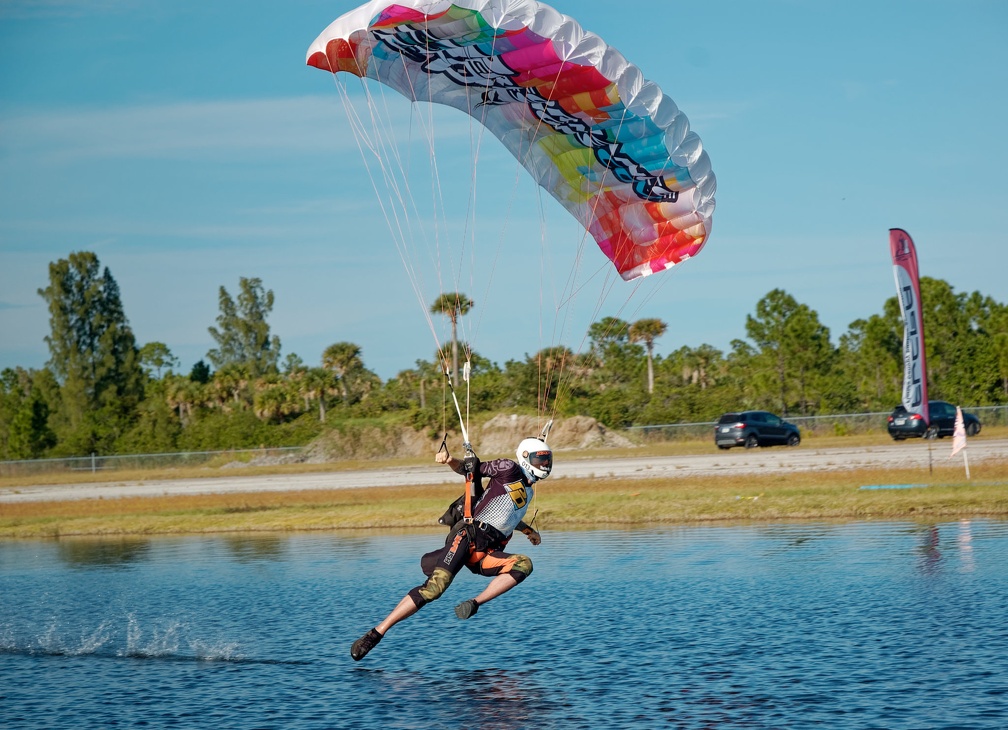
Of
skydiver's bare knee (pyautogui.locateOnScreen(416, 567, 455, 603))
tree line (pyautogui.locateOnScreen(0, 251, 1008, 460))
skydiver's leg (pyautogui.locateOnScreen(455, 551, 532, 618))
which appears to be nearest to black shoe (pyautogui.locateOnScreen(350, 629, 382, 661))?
skydiver's bare knee (pyautogui.locateOnScreen(416, 567, 455, 603))

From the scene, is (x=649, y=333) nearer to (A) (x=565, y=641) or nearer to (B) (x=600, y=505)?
(B) (x=600, y=505)

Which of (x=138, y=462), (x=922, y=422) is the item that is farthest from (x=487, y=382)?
(x=922, y=422)

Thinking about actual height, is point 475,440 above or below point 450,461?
below

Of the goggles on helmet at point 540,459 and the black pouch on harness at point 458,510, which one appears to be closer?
the black pouch on harness at point 458,510

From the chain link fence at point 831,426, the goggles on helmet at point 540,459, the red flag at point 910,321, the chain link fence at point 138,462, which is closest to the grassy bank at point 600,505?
the red flag at point 910,321

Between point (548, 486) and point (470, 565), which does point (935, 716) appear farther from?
point (548, 486)

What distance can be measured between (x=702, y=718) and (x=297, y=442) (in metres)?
63.0

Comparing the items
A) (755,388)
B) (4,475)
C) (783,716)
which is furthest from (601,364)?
(783,716)

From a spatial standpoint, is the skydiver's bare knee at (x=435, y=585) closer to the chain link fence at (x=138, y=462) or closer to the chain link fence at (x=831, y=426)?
the chain link fence at (x=831, y=426)

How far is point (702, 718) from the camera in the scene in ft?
30.9

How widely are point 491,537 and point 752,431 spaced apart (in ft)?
118

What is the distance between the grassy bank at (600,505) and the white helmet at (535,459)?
12.6 metres

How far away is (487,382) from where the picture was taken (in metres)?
78.9

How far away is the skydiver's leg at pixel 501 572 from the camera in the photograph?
1147 cm
